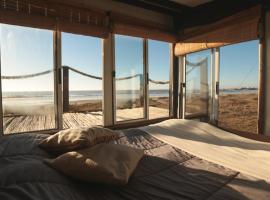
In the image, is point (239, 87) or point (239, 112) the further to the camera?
point (239, 112)

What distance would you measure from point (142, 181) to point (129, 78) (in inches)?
111

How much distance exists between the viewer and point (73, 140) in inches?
45.6

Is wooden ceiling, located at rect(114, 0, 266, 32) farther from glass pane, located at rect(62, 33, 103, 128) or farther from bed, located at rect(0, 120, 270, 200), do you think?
bed, located at rect(0, 120, 270, 200)

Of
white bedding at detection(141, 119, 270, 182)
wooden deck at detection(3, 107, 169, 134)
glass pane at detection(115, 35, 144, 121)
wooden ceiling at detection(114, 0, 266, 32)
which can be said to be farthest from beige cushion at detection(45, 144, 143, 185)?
wooden ceiling at detection(114, 0, 266, 32)

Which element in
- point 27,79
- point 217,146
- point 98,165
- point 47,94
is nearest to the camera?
point 98,165

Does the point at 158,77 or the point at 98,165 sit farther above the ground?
the point at 158,77

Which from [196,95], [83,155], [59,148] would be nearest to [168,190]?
[83,155]

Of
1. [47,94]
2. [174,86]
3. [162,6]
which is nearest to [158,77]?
[174,86]

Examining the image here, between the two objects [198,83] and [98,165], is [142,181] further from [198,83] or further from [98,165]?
[198,83]

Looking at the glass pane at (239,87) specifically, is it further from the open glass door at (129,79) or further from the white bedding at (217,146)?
the white bedding at (217,146)

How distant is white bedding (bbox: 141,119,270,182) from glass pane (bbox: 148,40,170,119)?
196 centimetres

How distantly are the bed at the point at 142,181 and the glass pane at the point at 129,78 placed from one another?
2.36m

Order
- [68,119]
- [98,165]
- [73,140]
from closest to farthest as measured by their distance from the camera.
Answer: [98,165] → [73,140] → [68,119]

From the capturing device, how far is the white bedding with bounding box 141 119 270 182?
4.03ft
